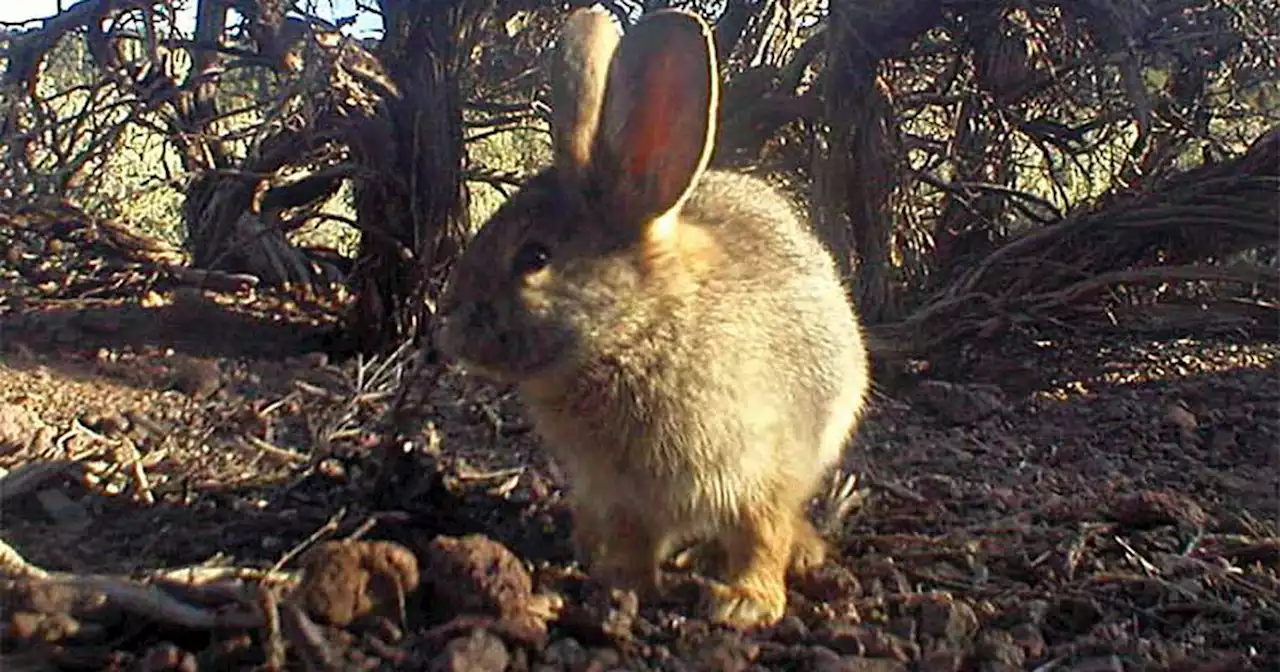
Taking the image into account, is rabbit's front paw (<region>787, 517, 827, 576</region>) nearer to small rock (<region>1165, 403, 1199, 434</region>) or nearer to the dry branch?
small rock (<region>1165, 403, 1199, 434</region>)

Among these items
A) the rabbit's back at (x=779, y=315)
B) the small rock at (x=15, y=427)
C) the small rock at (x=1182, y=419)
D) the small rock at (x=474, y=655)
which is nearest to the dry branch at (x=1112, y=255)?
the small rock at (x=1182, y=419)

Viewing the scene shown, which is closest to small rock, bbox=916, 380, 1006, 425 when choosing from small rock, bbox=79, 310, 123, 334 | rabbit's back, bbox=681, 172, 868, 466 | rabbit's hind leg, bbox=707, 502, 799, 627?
rabbit's back, bbox=681, 172, 868, 466

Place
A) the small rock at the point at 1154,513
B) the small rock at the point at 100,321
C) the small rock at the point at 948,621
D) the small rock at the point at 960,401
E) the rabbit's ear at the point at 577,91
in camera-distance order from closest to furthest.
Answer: the small rock at the point at 948,621
the rabbit's ear at the point at 577,91
the small rock at the point at 1154,513
the small rock at the point at 960,401
the small rock at the point at 100,321

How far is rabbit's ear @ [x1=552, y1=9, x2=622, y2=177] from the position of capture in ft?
11.9

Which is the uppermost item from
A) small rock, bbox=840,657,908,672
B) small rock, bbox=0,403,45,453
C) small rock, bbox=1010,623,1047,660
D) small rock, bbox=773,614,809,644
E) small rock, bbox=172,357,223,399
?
small rock, bbox=172,357,223,399

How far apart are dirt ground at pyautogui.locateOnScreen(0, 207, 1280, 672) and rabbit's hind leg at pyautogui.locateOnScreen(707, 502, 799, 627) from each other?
9cm

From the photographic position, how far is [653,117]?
11.2ft

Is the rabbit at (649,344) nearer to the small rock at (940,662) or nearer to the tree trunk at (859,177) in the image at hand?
the small rock at (940,662)

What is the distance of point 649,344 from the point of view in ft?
11.0

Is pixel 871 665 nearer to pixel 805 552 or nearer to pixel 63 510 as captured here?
pixel 805 552

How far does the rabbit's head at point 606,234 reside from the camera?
3.29 meters

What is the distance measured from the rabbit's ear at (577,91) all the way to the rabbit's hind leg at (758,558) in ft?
3.25

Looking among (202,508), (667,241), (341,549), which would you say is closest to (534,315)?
(667,241)

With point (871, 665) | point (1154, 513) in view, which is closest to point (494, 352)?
point (871, 665)
